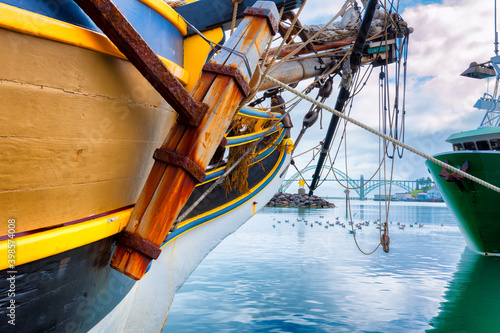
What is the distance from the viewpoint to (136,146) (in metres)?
2.01

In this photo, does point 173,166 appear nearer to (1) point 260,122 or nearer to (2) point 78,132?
(2) point 78,132

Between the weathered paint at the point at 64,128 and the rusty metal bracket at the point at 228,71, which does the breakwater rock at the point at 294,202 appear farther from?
the weathered paint at the point at 64,128

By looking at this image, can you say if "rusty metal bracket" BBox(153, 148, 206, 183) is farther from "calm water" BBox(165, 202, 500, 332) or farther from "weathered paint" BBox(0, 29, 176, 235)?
"calm water" BBox(165, 202, 500, 332)

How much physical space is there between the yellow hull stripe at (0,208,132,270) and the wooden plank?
11 cm

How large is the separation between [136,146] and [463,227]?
45.8ft

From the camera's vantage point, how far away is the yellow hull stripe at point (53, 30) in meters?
1.29

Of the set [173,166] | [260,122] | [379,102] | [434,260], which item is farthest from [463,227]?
[173,166]

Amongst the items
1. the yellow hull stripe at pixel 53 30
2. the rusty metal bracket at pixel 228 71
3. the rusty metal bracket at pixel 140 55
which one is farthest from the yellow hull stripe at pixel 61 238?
the rusty metal bracket at pixel 228 71

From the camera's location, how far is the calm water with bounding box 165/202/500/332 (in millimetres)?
5340

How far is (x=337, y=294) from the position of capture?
23.0ft

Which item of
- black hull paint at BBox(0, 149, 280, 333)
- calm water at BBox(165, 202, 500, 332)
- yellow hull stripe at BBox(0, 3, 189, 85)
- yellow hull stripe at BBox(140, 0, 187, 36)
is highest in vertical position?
yellow hull stripe at BBox(140, 0, 187, 36)

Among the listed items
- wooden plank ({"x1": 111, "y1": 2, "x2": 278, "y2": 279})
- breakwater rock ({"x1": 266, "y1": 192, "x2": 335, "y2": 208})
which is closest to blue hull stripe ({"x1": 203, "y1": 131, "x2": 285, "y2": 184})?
wooden plank ({"x1": 111, "y1": 2, "x2": 278, "y2": 279})

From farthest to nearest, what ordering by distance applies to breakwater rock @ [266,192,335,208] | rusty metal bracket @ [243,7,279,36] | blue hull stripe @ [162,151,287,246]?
breakwater rock @ [266,192,335,208]
blue hull stripe @ [162,151,287,246]
rusty metal bracket @ [243,7,279,36]

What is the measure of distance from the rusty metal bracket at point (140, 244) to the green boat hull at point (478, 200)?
11.5 m
